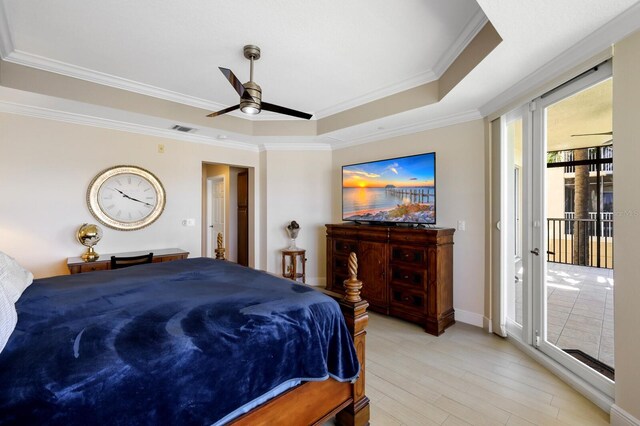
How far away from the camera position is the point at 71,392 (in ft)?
3.11

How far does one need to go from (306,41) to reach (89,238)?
10.7 feet

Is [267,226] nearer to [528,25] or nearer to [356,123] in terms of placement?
[356,123]

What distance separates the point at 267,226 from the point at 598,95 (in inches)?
166

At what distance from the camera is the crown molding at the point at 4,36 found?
2132mm

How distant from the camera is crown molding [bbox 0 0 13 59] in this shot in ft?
6.99

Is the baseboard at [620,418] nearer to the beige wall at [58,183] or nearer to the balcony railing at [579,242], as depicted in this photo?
the balcony railing at [579,242]

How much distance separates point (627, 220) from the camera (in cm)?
173

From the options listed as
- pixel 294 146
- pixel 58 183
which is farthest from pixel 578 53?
pixel 58 183

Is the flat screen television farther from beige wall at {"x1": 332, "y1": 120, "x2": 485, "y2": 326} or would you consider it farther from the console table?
the console table

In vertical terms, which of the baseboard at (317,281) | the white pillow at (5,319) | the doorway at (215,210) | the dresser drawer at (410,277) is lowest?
the baseboard at (317,281)

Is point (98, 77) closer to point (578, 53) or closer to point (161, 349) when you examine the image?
point (161, 349)

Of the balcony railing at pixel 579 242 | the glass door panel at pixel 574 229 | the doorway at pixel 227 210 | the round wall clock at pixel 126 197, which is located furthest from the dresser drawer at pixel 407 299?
the round wall clock at pixel 126 197

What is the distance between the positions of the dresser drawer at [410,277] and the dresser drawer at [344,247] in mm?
641

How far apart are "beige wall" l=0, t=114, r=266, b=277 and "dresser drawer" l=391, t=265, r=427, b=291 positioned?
316 centimetres
